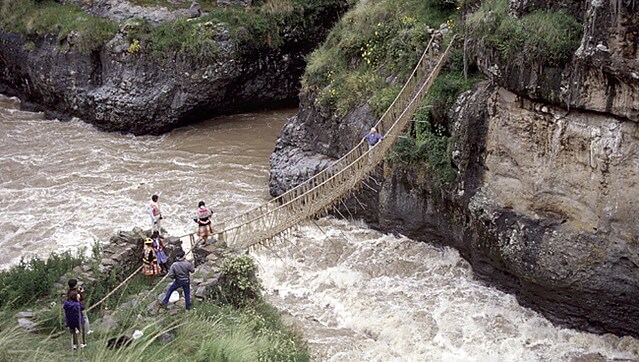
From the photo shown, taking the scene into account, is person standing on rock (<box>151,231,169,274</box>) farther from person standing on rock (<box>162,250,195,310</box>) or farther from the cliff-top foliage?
the cliff-top foliage

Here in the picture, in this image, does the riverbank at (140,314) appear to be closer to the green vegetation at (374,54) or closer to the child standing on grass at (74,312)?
the child standing on grass at (74,312)

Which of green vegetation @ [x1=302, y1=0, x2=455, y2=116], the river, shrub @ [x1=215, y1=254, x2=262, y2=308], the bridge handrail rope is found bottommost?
the river

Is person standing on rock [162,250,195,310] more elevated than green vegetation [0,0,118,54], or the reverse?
green vegetation [0,0,118,54]

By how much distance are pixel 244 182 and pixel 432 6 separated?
6.29m

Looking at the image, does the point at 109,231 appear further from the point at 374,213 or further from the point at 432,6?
the point at 432,6

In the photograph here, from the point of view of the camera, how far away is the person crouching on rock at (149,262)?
1151 cm

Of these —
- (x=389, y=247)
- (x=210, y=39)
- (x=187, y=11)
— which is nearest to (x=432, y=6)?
(x=389, y=247)

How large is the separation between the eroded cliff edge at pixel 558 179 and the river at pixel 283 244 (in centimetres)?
61

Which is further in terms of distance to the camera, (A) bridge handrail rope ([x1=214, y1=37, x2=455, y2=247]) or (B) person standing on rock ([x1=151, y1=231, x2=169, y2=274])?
(A) bridge handrail rope ([x1=214, y1=37, x2=455, y2=247])

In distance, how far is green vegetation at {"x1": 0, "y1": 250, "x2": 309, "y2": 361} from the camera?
8.35m

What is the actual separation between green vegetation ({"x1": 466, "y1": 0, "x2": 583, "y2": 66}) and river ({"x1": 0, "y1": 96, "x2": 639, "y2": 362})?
4.42 metres

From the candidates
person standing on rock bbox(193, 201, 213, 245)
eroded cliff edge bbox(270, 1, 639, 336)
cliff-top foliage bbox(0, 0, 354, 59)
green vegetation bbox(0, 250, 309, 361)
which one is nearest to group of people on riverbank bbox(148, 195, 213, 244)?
person standing on rock bbox(193, 201, 213, 245)

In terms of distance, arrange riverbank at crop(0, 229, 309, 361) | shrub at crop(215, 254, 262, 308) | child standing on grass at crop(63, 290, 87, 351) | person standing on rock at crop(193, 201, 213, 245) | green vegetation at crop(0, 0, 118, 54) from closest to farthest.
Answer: riverbank at crop(0, 229, 309, 361) < child standing on grass at crop(63, 290, 87, 351) < shrub at crop(215, 254, 262, 308) < person standing on rock at crop(193, 201, 213, 245) < green vegetation at crop(0, 0, 118, 54)

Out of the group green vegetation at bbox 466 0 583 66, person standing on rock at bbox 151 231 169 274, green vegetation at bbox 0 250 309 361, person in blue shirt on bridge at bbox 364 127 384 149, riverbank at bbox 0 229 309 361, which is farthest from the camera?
person in blue shirt on bridge at bbox 364 127 384 149
